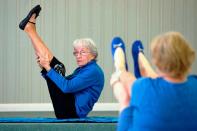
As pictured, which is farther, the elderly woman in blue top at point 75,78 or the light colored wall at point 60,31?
the light colored wall at point 60,31

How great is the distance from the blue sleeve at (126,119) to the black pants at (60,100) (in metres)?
1.72

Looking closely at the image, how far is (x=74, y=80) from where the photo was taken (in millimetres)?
3529

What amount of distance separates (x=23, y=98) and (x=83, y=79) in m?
2.95

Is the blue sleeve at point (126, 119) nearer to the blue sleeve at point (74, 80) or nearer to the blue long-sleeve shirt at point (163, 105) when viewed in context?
the blue long-sleeve shirt at point (163, 105)

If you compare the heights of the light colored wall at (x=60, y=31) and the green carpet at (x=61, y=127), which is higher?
the light colored wall at (x=60, y=31)

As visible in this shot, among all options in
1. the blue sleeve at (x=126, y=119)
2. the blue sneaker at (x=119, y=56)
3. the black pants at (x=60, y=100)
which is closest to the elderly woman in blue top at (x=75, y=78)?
the black pants at (x=60, y=100)

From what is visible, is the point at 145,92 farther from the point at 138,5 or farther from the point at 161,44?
the point at 138,5

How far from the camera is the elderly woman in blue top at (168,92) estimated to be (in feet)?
5.73

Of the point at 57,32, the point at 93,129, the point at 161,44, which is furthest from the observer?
the point at 57,32

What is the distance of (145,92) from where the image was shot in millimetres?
1788

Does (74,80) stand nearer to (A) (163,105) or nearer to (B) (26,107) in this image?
(A) (163,105)

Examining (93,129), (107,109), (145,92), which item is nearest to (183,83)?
(145,92)

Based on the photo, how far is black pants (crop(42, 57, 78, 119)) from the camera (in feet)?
11.8

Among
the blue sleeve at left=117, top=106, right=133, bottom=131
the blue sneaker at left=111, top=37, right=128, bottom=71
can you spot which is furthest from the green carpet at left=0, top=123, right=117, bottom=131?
the blue sleeve at left=117, top=106, right=133, bottom=131
